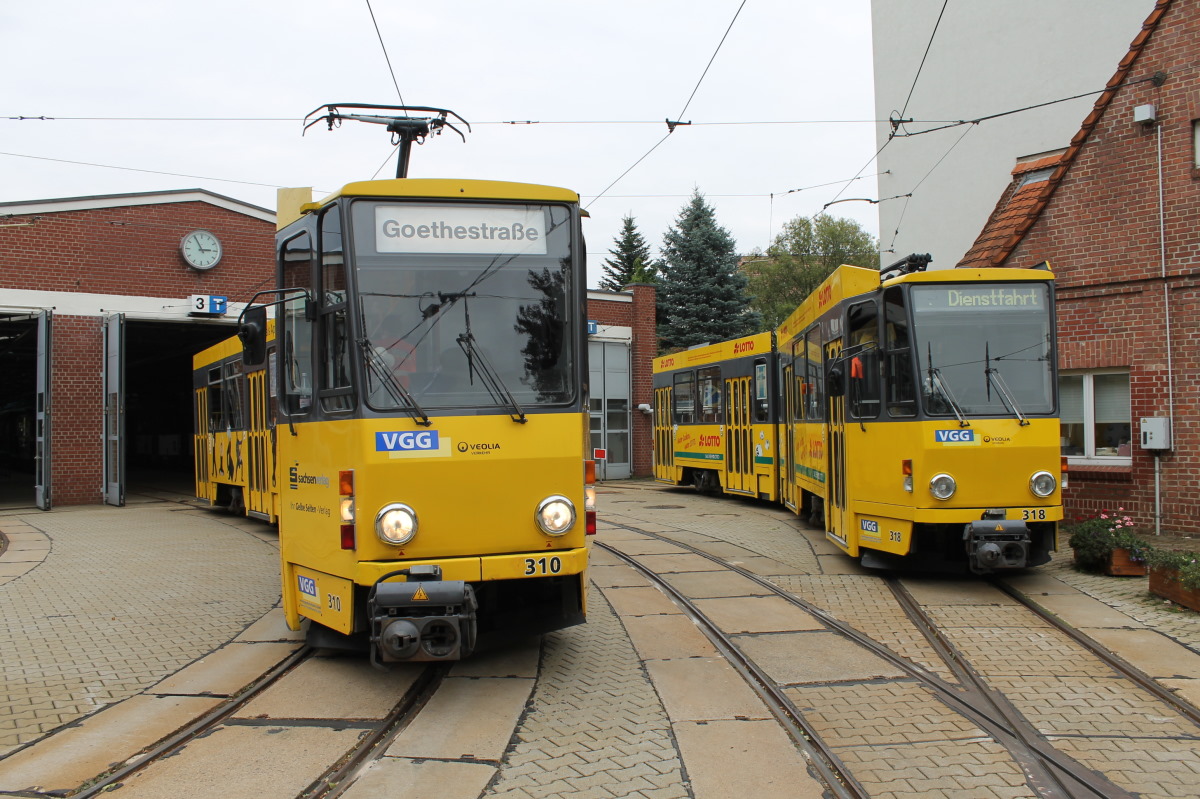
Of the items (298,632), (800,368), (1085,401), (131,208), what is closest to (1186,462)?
(1085,401)

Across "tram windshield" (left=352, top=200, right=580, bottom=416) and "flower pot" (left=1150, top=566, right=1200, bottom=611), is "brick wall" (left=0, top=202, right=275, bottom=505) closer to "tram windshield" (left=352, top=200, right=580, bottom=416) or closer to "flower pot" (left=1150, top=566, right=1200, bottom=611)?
"tram windshield" (left=352, top=200, right=580, bottom=416)

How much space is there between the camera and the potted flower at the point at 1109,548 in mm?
9836

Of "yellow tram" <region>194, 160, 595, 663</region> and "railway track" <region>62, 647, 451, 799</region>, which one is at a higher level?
"yellow tram" <region>194, 160, 595, 663</region>

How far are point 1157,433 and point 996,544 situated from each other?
4.89m

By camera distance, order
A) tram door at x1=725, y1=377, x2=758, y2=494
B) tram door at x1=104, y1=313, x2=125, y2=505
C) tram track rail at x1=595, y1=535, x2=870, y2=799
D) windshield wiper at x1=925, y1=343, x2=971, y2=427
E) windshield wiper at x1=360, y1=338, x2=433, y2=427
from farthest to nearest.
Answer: tram door at x1=104, y1=313, x2=125, y2=505 → tram door at x1=725, y1=377, x2=758, y2=494 → windshield wiper at x1=925, y1=343, x2=971, y2=427 → windshield wiper at x1=360, y1=338, x2=433, y2=427 → tram track rail at x1=595, y1=535, x2=870, y2=799

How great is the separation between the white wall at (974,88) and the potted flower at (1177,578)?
12.5 m

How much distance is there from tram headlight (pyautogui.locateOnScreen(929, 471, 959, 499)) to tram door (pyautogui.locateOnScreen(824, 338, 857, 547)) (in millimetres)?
1467

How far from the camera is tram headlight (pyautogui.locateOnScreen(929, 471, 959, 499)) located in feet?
29.8

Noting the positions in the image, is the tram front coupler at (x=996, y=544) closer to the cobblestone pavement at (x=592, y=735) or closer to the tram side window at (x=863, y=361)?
the tram side window at (x=863, y=361)

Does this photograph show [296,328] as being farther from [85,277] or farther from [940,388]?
[85,277]

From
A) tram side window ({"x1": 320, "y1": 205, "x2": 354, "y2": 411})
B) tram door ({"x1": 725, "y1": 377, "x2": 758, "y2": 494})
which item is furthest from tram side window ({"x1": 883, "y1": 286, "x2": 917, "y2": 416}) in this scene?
tram door ({"x1": 725, "y1": 377, "x2": 758, "y2": 494})

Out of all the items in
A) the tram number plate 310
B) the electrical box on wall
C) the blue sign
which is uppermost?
the blue sign

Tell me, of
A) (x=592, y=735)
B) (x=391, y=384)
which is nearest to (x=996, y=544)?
(x=592, y=735)

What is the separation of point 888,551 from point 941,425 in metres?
1.43
